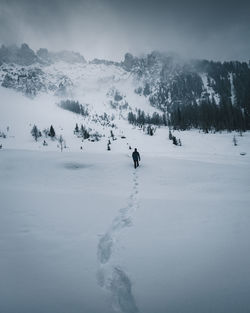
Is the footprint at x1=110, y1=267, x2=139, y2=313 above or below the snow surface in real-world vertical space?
below

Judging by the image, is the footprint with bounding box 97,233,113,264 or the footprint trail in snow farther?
the footprint with bounding box 97,233,113,264

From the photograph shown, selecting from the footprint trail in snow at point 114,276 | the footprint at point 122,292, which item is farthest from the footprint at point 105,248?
the footprint at point 122,292

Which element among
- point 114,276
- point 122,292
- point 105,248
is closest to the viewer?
point 122,292

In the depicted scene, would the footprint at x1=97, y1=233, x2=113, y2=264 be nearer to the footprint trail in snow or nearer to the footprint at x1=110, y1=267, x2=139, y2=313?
the footprint trail in snow

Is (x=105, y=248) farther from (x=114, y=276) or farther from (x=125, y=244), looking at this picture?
(x=114, y=276)

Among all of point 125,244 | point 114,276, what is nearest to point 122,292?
point 114,276

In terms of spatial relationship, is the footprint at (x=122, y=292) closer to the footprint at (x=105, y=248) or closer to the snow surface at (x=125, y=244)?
the snow surface at (x=125, y=244)

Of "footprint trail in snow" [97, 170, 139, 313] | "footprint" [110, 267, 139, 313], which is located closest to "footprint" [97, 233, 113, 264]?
"footprint trail in snow" [97, 170, 139, 313]

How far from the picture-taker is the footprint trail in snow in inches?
138

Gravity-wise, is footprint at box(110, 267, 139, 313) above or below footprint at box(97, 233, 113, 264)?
below

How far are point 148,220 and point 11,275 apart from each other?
13.0 ft

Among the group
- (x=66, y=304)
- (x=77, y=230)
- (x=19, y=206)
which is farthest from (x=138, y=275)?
(x=19, y=206)

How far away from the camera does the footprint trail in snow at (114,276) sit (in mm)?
3518

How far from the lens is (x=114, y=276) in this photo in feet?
13.6
